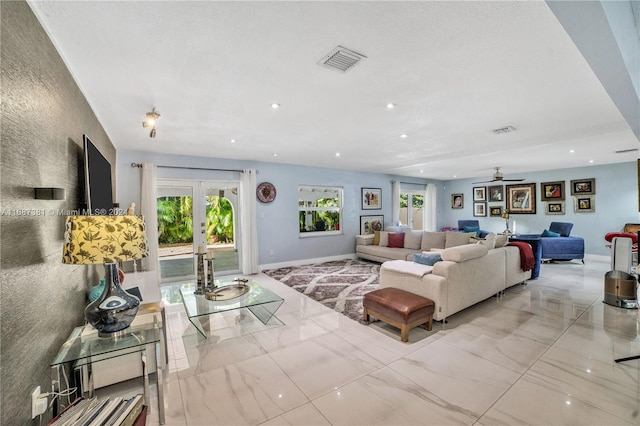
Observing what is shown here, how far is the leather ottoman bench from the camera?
277 centimetres

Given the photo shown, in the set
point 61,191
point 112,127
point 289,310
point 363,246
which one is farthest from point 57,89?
point 363,246

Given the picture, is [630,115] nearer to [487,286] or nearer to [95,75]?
[487,286]

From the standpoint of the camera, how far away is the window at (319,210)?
21.5ft

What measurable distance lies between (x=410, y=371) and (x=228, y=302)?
6.32 ft

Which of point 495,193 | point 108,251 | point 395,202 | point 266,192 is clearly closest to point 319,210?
point 266,192

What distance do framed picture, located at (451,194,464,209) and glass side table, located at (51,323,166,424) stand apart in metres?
9.92

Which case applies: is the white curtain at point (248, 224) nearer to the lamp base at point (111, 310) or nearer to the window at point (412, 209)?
the lamp base at point (111, 310)

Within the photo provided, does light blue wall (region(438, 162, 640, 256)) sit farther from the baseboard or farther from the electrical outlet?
the electrical outlet

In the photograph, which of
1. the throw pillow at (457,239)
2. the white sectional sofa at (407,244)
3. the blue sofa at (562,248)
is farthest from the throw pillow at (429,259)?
the blue sofa at (562,248)

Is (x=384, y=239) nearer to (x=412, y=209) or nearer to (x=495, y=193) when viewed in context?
(x=412, y=209)

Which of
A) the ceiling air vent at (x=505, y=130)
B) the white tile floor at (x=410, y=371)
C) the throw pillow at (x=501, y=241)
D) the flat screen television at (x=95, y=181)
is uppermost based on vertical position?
the ceiling air vent at (x=505, y=130)

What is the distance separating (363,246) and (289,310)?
12.0 feet

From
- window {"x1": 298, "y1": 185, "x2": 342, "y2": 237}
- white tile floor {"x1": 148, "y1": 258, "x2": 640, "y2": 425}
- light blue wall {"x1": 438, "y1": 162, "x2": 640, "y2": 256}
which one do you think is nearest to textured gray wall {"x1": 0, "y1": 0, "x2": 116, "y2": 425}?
white tile floor {"x1": 148, "y1": 258, "x2": 640, "y2": 425}

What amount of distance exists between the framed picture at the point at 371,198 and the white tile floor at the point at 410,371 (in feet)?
14.4
